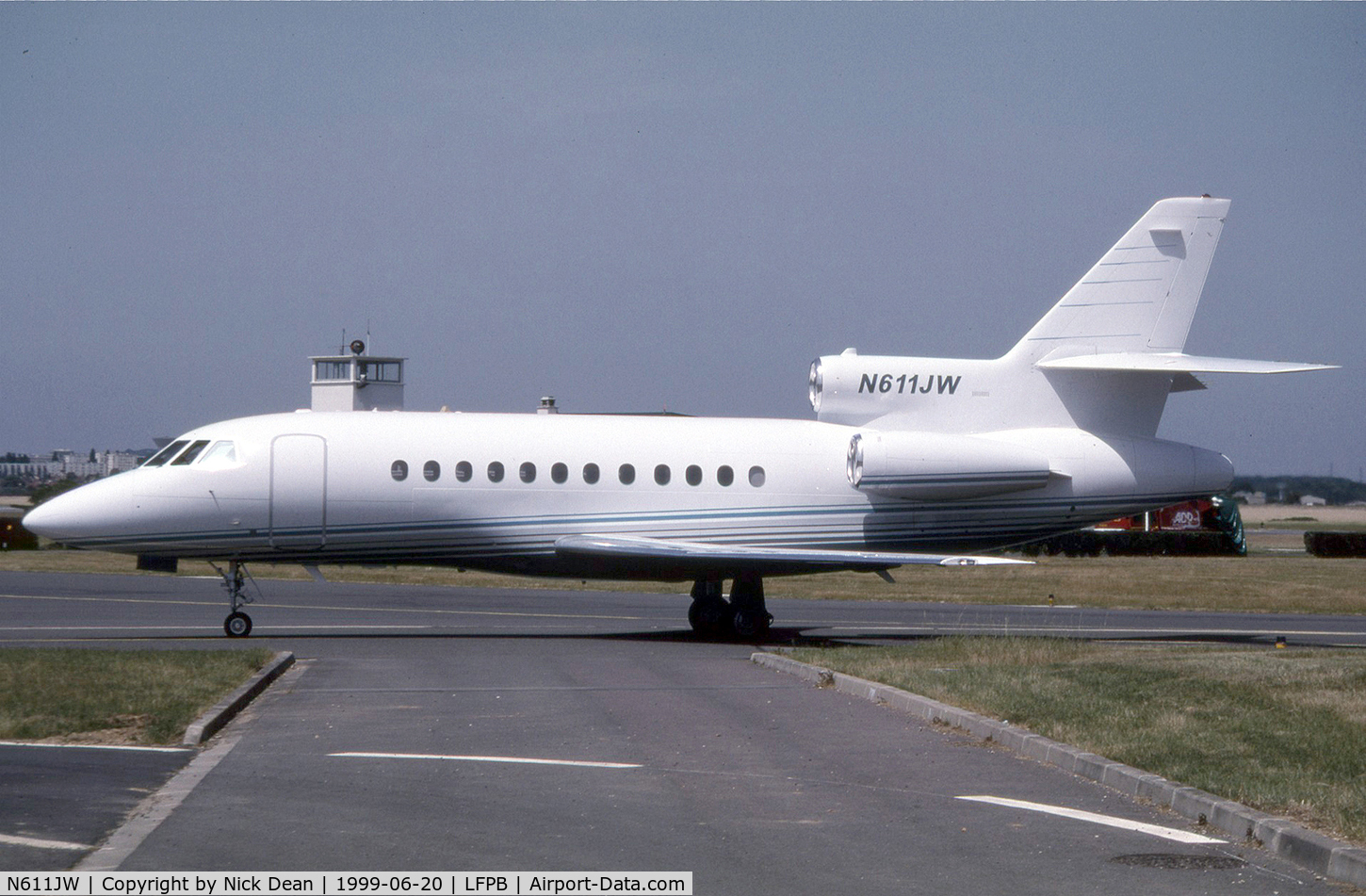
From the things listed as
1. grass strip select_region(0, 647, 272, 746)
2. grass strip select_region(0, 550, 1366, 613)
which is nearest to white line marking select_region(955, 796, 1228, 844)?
grass strip select_region(0, 647, 272, 746)

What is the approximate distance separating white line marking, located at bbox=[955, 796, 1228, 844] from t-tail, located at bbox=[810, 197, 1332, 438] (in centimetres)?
1479

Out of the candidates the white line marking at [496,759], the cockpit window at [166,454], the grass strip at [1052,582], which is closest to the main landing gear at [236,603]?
the cockpit window at [166,454]

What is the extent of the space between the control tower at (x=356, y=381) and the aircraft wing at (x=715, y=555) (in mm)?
25148

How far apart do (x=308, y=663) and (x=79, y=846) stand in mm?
10911

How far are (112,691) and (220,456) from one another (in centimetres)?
899

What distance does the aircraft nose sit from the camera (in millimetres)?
21812

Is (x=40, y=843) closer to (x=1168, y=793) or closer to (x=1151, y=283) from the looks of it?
(x=1168, y=793)

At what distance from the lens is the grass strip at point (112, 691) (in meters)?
12.0

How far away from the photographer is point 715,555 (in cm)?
2202

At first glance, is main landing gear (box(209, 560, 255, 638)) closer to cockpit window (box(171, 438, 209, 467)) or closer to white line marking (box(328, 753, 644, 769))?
cockpit window (box(171, 438, 209, 467))

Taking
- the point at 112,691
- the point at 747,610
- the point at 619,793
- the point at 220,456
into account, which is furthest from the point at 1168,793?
the point at 220,456

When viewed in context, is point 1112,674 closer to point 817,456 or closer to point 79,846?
point 817,456

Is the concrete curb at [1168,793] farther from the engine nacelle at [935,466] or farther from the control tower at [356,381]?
the control tower at [356,381]

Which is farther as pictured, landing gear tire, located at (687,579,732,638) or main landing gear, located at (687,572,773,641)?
landing gear tire, located at (687,579,732,638)
